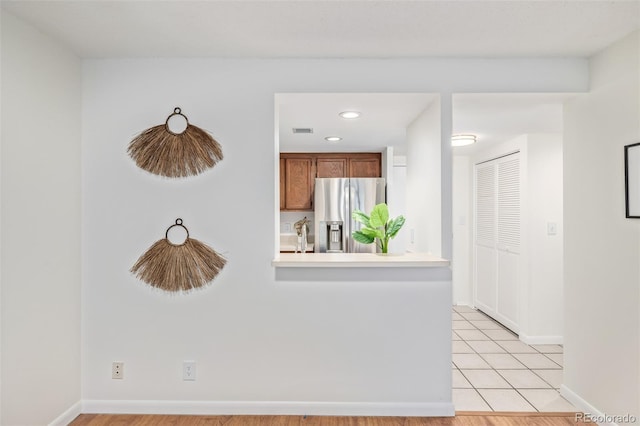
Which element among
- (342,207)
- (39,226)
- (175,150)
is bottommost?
(39,226)

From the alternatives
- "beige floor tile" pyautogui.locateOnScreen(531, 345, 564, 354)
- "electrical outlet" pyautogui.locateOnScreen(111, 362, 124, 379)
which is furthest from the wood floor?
"beige floor tile" pyautogui.locateOnScreen(531, 345, 564, 354)

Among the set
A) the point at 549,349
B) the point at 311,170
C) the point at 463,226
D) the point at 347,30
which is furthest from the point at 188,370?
the point at 463,226

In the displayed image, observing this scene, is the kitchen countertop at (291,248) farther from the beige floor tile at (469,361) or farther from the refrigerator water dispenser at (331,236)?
the beige floor tile at (469,361)

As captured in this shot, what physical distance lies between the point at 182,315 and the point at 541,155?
142 inches

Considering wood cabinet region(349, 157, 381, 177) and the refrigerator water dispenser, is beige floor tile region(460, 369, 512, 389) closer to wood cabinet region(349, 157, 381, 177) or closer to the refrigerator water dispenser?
the refrigerator water dispenser

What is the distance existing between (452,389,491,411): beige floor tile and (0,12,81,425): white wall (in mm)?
2431

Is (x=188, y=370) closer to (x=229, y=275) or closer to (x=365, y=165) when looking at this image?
(x=229, y=275)

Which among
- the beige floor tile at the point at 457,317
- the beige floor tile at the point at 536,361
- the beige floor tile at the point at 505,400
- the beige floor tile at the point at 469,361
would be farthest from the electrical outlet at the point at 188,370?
the beige floor tile at the point at 457,317

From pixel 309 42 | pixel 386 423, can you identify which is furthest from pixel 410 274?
pixel 309 42

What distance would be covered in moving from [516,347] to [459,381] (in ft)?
3.73

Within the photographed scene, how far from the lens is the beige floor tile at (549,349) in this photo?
3.66m

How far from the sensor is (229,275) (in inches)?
96.7

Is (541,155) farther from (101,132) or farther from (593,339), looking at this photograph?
(101,132)

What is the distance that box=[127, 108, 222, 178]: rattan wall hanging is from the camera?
2426 millimetres
